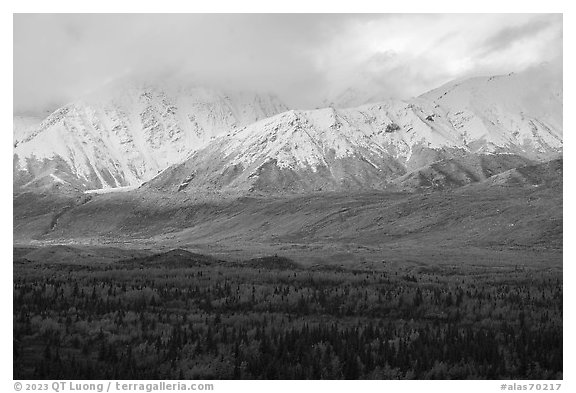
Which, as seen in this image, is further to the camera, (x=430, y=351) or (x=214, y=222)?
(x=214, y=222)

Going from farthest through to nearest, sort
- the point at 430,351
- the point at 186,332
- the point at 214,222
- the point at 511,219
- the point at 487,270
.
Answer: the point at 214,222 → the point at 511,219 → the point at 487,270 → the point at 186,332 → the point at 430,351

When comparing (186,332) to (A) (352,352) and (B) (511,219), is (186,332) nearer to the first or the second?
(A) (352,352)
